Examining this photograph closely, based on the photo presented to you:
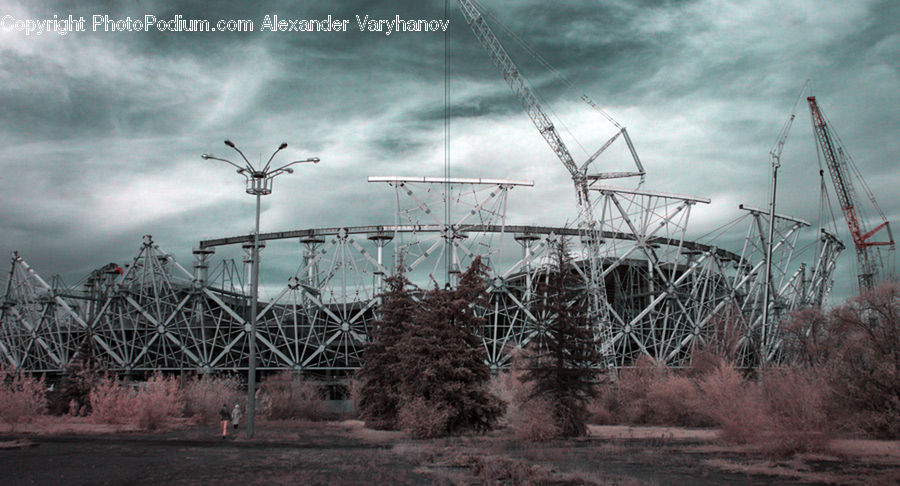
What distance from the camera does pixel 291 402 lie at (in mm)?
46719

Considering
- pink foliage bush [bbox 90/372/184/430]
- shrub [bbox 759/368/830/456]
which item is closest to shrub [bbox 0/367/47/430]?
pink foliage bush [bbox 90/372/184/430]

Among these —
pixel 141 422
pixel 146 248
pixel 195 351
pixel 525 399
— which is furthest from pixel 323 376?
pixel 525 399

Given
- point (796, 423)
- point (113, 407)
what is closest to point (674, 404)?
point (796, 423)

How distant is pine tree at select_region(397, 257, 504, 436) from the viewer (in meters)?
32.2

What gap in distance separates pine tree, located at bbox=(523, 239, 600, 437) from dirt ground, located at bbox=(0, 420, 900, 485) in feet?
6.12

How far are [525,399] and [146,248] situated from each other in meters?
59.0

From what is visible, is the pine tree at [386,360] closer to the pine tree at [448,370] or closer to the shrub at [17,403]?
the pine tree at [448,370]

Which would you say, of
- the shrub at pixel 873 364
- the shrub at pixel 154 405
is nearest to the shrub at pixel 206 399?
the shrub at pixel 154 405

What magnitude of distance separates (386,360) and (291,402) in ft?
35.4

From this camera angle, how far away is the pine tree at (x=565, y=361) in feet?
103

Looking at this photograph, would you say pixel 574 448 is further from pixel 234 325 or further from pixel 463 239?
pixel 234 325

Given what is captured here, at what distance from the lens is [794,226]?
8375 centimetres

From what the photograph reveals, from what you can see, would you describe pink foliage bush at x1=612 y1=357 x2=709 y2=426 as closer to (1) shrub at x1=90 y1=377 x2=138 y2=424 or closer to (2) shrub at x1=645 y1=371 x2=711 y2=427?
(2) shrub at x1=645 y1=371 x2=711 y2=427

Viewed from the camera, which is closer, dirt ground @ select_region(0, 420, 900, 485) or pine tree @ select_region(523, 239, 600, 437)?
dirt ground @ select_region(0, 420, 900, 485)
